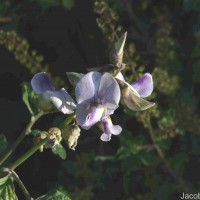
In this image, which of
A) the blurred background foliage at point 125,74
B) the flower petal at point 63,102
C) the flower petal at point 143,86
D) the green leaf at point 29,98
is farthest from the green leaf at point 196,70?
the flower petal at point 63,102

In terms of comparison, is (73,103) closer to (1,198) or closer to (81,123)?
(81,123)

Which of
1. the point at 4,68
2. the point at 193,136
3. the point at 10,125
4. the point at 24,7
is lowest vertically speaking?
the point at 193,136

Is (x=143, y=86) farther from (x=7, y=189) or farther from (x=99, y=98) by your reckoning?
(x=7, y=189)

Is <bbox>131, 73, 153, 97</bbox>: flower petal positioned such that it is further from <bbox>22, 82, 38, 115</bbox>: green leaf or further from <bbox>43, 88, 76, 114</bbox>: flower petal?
<bbox>22, 82, 38, 115</bbox>: green leaf

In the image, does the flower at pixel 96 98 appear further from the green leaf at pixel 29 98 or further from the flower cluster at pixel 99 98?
the green leaf at pixel 29 98

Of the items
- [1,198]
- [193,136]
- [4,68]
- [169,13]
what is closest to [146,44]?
[169,13]

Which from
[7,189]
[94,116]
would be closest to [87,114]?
[94,116]
